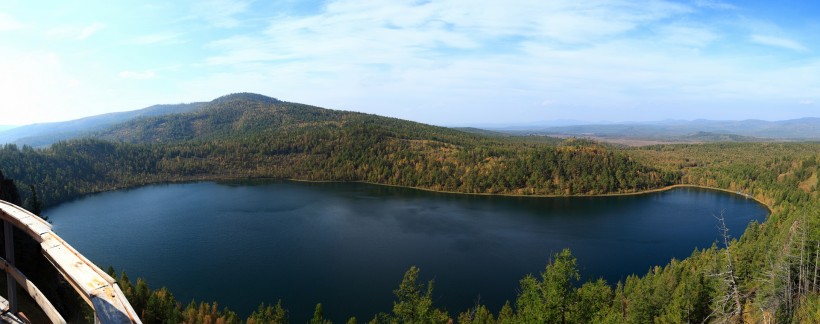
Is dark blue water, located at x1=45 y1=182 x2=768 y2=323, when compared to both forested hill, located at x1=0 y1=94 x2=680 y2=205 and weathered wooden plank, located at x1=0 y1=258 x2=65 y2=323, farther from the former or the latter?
weathered wooden plank, located at x1=0 y1=258 x2=65 y2=323

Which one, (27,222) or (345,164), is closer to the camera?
(27,222)

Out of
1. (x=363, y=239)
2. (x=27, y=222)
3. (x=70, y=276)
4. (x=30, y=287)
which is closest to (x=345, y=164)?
(x=363, y=239)

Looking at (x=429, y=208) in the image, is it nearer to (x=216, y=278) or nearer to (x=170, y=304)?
(x=216, y=278)

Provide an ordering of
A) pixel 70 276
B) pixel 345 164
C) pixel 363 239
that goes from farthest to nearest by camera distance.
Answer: pixel 345 164
pixel 363 239
pixel 70 276

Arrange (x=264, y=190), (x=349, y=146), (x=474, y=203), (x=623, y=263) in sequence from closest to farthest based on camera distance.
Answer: (x=623, y=263), (x=474, y=203), (x=264, y=190), (x=349, y=146)

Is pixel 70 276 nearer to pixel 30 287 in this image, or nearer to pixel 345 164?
pixel 30 287

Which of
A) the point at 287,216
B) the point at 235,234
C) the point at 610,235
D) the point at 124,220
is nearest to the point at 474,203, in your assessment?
the point at 610,235

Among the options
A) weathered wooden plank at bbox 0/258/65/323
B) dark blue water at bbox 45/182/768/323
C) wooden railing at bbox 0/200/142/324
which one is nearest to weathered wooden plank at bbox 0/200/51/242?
wooden railing at bbox 0/200/142/324
